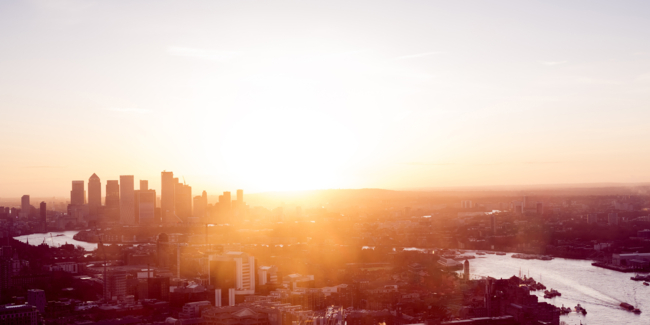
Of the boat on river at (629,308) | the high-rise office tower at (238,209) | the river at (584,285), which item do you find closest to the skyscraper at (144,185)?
the high-rise office tower at (238,209)

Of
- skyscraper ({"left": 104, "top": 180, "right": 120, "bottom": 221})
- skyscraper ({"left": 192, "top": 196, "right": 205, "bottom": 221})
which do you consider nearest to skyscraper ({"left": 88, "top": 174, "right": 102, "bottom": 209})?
skyscraper ({"left": 104, "top": 180, "right": 120, "bottom": 221})

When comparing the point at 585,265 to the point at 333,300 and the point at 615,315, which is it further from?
A: the point at 333,300

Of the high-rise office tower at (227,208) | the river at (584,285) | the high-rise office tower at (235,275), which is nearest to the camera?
the river at (584,285)

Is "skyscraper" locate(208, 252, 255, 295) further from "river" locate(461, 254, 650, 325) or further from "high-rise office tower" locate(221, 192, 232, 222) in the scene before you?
"high-rise office tower" locate(221, 192, 232, 222)

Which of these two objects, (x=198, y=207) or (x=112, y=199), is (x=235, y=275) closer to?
(x=198, y=207)

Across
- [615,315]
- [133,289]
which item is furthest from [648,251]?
[133,289]

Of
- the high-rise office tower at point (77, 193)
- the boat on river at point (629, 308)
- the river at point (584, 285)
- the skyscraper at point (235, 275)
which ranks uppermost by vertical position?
the high-rise office tower at point (77, 193)

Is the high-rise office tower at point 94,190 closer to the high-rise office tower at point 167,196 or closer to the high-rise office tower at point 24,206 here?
the high-rise office tower at point 24,206

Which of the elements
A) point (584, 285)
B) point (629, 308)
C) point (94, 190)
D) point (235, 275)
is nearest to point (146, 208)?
point (94, 190)
